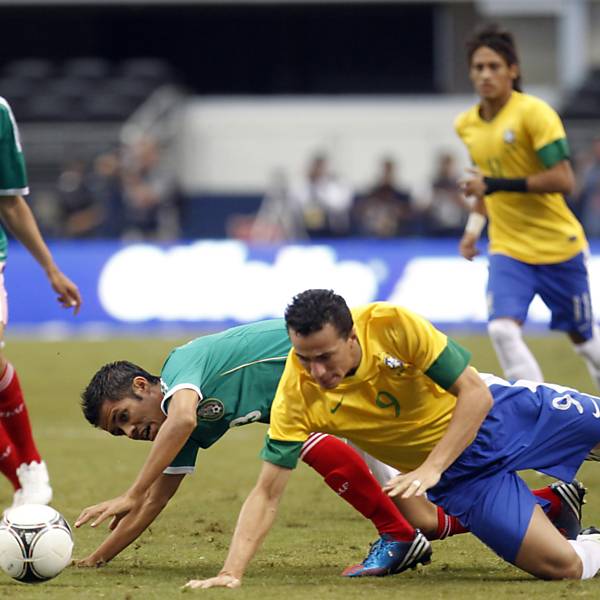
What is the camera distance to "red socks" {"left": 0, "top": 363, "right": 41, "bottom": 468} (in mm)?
7164

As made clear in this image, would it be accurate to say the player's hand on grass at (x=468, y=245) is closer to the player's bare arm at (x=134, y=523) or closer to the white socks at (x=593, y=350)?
the white socks at (x=593, y=350)

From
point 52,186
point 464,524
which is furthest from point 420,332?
point 52,186

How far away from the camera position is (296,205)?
1972 centimetres

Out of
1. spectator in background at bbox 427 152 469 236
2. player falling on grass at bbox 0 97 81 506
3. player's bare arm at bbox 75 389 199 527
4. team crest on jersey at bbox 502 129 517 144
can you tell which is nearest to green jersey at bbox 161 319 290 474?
player's bare arm at bbox 75 389 199 527

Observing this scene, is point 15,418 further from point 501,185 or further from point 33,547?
point 501,185

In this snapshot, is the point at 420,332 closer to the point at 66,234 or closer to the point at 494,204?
the point at 494,204

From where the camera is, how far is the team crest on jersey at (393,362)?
17.2ft

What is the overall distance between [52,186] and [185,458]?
16.1 meters

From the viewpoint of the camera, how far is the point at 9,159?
714 centimetres

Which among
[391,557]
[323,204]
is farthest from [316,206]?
[391,557]

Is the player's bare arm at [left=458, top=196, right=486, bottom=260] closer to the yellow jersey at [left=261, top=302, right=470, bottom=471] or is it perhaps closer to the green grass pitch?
the green grass pitch

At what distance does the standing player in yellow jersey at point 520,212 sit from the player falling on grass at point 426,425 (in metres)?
2.38

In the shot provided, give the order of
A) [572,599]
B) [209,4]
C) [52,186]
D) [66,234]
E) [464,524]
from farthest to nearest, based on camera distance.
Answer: [209,4] → [52,186] → [66,234] → [464,524] → [572,599]

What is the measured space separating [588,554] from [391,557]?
75 centimetres
